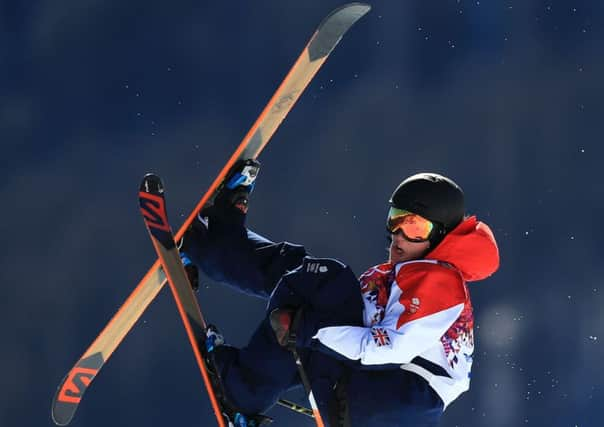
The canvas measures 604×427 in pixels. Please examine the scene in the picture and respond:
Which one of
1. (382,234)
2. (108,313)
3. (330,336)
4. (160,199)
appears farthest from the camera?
(382,234)

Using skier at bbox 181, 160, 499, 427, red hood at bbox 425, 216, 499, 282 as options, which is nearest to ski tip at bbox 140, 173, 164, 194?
skier at bbox 181, 160, 499, 427

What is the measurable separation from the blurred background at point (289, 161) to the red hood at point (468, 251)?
161 cm

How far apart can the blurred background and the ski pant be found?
120 cm

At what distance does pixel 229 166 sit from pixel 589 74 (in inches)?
87.3

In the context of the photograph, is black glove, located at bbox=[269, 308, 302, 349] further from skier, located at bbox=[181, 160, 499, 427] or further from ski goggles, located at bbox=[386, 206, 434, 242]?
ski goggles, located at bbox=[386, 206, 434, 242]

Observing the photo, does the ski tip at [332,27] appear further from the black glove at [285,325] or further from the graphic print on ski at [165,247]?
the black glove at [285,325]

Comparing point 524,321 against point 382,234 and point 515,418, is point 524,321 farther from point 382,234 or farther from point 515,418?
point 382,234

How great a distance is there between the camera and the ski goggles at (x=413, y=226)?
3199 millimetres

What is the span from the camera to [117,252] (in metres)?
4.43

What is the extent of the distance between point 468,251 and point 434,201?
7.1 inches

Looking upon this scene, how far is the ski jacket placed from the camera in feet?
9.81

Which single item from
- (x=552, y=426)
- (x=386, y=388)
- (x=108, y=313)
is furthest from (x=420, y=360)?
(x=552, y=426)

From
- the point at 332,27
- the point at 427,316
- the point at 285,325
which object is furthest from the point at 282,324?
the point at 332,27

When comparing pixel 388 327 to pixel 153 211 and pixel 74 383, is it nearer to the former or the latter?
pixel 153 211
